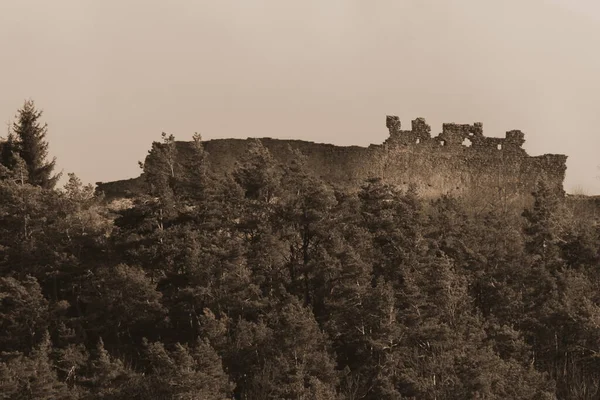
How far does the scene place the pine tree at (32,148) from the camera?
60469 millimetres

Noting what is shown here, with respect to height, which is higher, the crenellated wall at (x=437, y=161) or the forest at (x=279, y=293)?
the crenellated wall at (x=437, y=161)

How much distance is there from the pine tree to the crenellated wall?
2240 millimetres

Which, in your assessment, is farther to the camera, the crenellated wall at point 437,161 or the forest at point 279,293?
the crenellated wall at point 437,161

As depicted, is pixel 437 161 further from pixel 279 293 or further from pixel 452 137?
pixel 279 293

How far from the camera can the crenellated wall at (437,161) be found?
6062 cm

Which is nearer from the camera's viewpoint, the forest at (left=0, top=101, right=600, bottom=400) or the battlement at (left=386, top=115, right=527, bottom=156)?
the forest at (left=0, top=101, right=600, bottom=400)

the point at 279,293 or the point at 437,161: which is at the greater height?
the point at 437,161

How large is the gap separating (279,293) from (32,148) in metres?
12.2

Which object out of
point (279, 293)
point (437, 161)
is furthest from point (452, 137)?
point (279, 293)

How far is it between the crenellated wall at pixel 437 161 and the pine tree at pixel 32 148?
2240mm

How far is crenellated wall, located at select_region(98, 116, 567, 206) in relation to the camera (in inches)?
2387

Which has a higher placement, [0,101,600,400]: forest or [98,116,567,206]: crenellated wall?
[98,116,567,206]: crenellated wall

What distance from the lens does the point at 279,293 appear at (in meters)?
53.5

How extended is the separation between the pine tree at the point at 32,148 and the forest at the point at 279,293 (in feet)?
9.79
